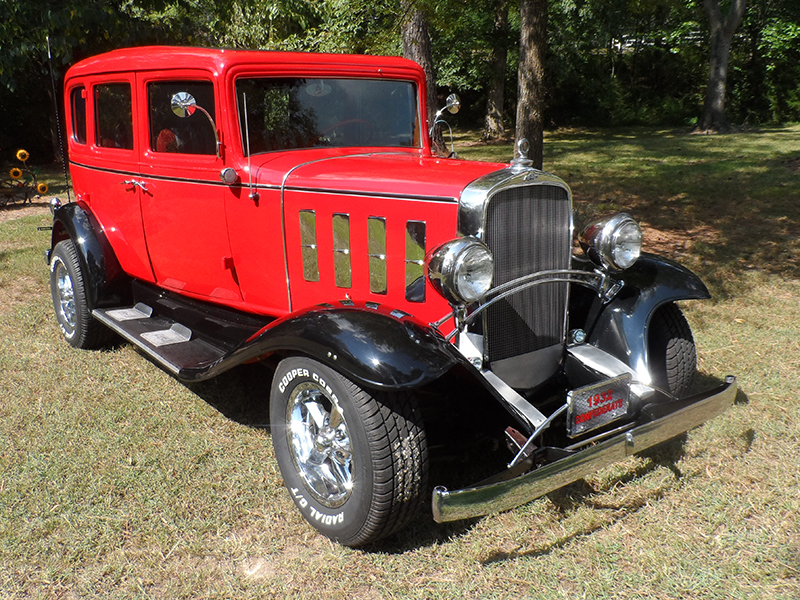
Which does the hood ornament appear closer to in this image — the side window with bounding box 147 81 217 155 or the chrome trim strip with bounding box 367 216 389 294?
the chrome trim strip with bounding box 367 216 389 294

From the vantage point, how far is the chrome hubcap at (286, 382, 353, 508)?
2.70 m

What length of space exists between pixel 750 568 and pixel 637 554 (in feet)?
1.33

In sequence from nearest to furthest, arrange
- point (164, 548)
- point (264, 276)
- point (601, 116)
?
1. point (164, 548)
2. point (264, 276)
3. point (601, 116)

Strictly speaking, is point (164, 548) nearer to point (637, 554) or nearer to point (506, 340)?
point (506, 340)

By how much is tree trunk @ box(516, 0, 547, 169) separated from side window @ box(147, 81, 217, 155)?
4083 millimetres

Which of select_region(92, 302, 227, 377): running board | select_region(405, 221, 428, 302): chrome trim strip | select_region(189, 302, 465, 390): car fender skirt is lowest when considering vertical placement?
select_region(92, 302, 227, 377): running board

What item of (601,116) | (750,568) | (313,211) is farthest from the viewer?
(601,116)

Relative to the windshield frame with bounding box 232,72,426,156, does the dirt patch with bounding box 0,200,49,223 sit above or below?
below

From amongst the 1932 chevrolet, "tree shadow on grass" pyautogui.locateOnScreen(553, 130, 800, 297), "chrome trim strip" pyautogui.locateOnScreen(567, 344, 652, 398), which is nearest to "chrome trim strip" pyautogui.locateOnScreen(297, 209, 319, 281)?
the 1932 chevrolet

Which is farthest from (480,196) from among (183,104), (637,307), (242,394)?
(242,394)

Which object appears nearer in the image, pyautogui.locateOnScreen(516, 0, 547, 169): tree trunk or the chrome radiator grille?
the chrome radiator grille

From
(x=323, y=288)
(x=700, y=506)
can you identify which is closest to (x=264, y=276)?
(x=323, y=288)

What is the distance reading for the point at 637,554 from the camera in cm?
262

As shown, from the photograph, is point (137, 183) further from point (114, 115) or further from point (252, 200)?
point (252, 200)
